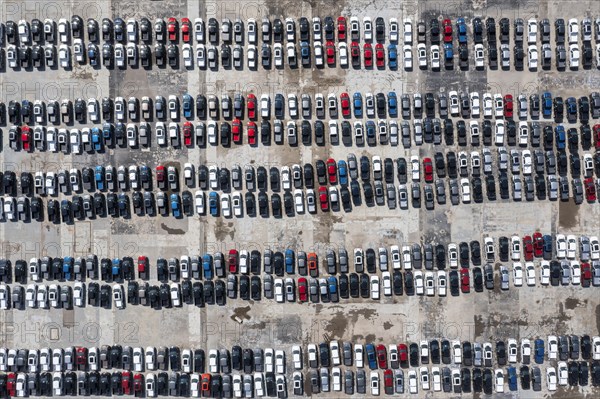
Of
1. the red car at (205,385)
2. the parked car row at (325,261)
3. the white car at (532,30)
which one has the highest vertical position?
the white car at (532,30)

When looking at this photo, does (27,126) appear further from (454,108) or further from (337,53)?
(454,108)

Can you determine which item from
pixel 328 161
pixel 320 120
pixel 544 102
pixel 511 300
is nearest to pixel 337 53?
pixel 320 120

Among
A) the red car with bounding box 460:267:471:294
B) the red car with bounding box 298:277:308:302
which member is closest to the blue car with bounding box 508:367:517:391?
the red car with bounding box 460:267:471:294

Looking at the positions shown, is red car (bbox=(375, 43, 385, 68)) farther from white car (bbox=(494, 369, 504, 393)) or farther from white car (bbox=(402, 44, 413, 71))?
white car (bbox=(494, 369, 504, 393))

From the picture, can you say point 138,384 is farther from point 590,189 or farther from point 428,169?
point 590,189

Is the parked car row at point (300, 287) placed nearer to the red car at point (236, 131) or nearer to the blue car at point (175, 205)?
the blue car at point (175, 205)

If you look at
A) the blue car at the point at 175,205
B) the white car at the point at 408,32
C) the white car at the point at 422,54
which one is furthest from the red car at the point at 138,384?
the white car at the point at 408,32
